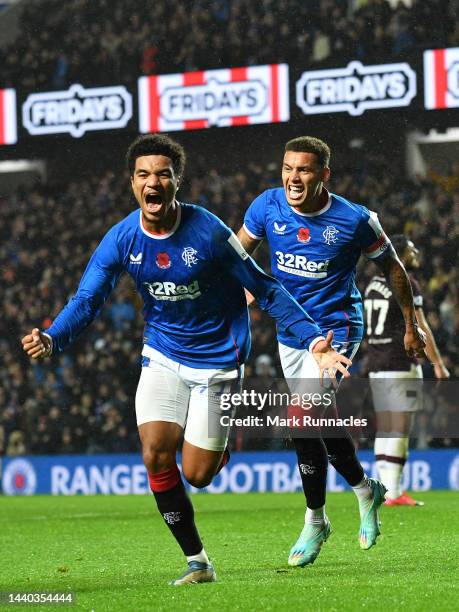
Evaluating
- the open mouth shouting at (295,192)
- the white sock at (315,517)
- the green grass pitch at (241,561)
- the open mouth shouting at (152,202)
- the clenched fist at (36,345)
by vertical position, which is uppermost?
the open mouth shouting at (295,192)

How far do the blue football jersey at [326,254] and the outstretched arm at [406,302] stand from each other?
0.26ft

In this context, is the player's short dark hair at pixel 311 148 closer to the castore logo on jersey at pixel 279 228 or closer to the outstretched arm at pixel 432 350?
the castore logo on jersey at pixel 279 228

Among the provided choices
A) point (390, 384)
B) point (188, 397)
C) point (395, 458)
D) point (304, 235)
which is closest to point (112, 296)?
point (390, 384)

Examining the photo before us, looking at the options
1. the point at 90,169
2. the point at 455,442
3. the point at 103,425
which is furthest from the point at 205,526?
the point at 90,169

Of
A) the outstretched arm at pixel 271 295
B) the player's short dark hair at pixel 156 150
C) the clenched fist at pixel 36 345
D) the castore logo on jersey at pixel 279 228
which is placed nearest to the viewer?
the clenched fist at pixel 36 345

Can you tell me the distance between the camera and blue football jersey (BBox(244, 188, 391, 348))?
6.33 meters

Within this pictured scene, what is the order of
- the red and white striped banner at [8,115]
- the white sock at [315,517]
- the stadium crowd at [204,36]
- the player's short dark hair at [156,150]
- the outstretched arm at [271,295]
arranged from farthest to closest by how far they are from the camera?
the red and white striped banner at [8,115] < the stadium crowd at [204,36] < the white sock at [315,517] < the player's short dark hair at [156,150] < the outstretched arm at [271,295]

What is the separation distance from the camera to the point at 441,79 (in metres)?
16.3

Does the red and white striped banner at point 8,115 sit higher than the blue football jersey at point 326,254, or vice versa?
the red and white striped banner at point 8,115

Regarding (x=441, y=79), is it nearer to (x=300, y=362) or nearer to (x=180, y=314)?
(x=300, y=362)

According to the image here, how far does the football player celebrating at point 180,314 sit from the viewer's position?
5262 millimetres

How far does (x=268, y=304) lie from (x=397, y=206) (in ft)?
43.3

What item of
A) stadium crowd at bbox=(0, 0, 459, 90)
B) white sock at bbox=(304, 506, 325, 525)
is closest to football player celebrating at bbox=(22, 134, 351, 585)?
white sock at bbox=(304, 506, 325, 525)

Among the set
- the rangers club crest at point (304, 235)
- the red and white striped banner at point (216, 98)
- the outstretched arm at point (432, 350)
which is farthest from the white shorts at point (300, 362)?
the red and white striped banner at point (216, 98)
